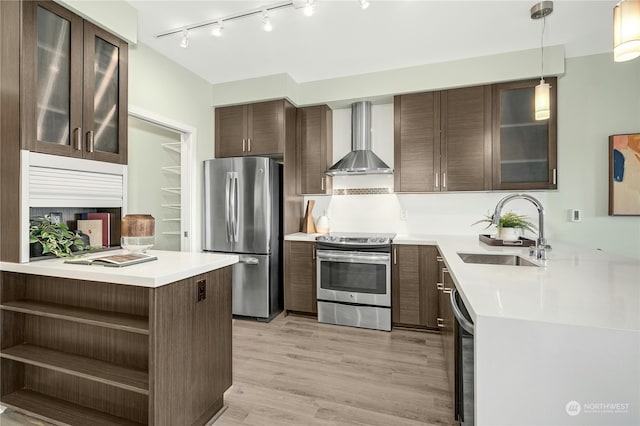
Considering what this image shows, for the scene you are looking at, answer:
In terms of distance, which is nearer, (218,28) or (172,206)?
(218,28)

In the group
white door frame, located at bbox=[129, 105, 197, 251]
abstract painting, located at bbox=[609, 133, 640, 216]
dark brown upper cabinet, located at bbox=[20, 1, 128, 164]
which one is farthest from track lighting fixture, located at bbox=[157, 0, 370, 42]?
abstract painting, located at bbox=[609, 133, 640, 216]

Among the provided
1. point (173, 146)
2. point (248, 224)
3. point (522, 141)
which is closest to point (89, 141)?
point (248, 224)

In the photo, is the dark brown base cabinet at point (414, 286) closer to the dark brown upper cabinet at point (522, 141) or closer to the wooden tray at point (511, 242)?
the wooden tray at point (511, 242)

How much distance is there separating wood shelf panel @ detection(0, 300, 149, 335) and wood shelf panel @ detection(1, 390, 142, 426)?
1.91 feet

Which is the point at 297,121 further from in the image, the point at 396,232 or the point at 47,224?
the point at 47,224

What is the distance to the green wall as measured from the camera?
2875mm

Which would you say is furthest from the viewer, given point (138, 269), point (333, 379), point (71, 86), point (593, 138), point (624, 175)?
point (593, 138)

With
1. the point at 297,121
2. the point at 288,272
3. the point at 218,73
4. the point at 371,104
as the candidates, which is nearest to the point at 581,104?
the point at 371,104


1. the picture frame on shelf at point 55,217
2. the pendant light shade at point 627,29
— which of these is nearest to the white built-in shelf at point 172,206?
the picture frame on shelf at point 55,217

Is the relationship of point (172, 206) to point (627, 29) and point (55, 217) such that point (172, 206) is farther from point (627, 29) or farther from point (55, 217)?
point (627, 29)

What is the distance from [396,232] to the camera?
366cm

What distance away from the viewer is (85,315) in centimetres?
156

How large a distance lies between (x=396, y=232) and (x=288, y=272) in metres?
1.40

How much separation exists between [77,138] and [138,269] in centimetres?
111
